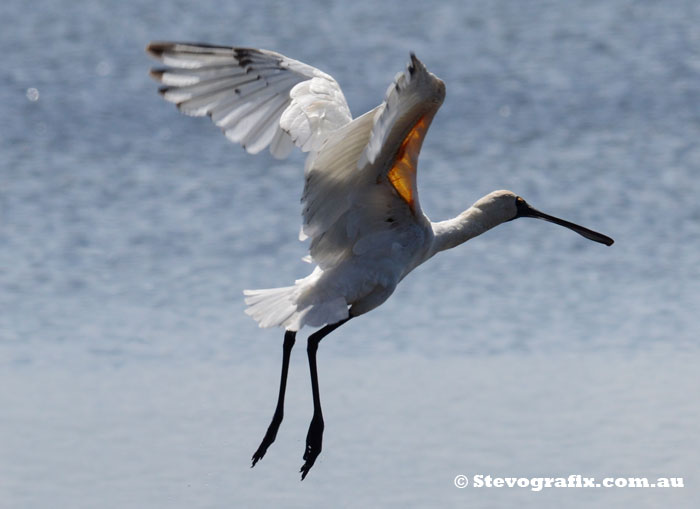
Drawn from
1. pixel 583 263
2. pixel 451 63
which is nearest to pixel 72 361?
pixel 583 263

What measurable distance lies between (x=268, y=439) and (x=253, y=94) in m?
1.35

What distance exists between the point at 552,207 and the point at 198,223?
226 cm

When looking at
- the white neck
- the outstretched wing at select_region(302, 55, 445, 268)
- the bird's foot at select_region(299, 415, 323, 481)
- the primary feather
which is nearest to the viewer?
the outstretched wing at select_region(302, 55, 445, 268)

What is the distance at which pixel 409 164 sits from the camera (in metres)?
5.20

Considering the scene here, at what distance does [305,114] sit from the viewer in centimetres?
540

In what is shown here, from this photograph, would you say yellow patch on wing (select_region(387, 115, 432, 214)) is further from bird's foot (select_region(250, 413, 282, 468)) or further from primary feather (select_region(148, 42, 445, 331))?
bird's foot (select_region(250, 413, 282, 468))

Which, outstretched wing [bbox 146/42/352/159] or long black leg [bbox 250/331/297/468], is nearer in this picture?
outstretched wing [bbox 146/42/352/159]

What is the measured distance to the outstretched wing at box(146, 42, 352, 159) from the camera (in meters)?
5.35

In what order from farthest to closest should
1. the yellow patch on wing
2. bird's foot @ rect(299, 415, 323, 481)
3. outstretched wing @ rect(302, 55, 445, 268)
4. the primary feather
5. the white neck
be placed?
the white neck, bird's foot @ rect(299, 415, 323, 481), the primary feather, the yellow patch on wing, outstretched wing @ rect(302, 55, 445, 268)

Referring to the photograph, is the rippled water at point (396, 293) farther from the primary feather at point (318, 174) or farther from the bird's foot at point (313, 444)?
the primary feather at point (318, 174)

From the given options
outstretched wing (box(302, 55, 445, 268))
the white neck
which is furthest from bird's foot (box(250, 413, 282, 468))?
the white neck

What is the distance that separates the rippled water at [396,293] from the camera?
586cm

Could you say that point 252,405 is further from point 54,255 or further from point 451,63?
point 451,63

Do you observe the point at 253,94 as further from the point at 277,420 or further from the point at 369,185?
the point at 277,420
